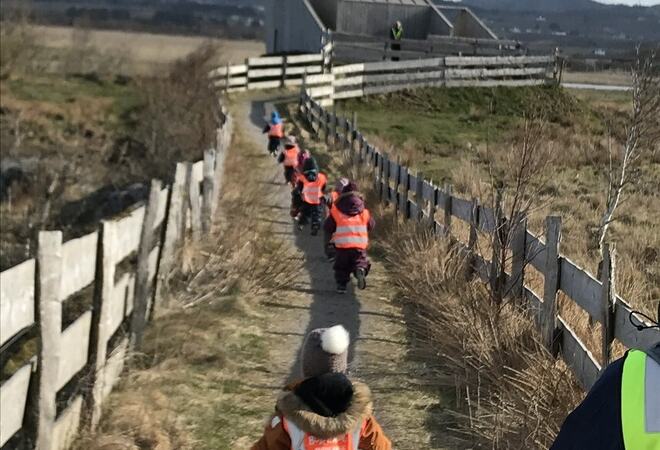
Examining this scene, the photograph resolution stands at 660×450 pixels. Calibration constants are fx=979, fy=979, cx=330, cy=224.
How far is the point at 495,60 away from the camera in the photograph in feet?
108

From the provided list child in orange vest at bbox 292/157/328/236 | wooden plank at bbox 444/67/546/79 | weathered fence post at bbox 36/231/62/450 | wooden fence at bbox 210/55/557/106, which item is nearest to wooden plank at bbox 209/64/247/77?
wooden fence at bbox 210/55/557/106

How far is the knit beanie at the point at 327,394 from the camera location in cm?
368

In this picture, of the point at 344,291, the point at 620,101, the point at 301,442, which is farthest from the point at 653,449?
the point at 620,101

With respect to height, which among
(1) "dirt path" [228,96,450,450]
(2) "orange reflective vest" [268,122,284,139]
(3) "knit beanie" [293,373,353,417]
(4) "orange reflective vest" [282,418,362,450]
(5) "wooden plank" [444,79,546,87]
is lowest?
(1) "dirt path" [228,96,450,450]

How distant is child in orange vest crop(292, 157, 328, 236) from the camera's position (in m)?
13.2

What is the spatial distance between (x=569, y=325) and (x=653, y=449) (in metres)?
4.95

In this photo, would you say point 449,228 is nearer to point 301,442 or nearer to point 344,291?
point 344,291

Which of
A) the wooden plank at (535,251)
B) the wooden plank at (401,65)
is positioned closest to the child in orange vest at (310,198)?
the wooden plank at (535,251)

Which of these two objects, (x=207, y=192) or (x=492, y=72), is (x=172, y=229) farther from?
(x=492, y=72)

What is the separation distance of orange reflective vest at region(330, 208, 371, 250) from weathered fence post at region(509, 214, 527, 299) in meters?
Answer: 2.68

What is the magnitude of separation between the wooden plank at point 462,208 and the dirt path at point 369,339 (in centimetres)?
104

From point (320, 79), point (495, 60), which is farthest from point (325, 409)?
point (495, 60)

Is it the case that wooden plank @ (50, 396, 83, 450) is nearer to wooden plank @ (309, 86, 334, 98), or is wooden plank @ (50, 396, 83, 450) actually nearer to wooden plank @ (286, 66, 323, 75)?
wooden plank @ (309, 86, 334, 98)

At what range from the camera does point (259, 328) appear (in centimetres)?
846
